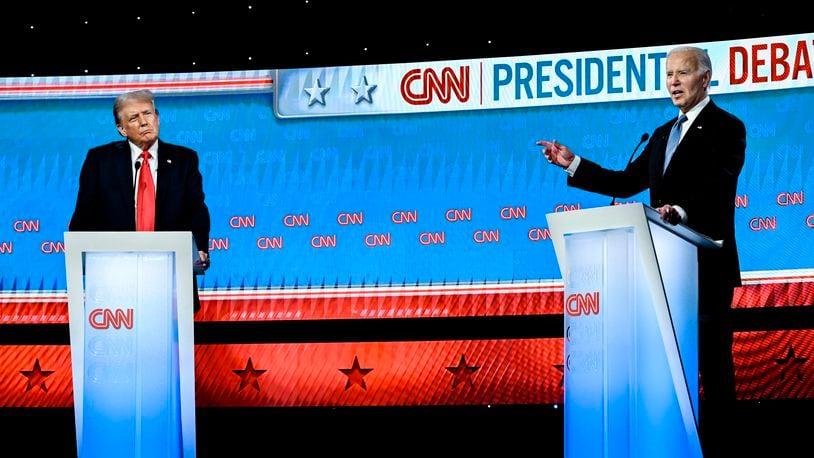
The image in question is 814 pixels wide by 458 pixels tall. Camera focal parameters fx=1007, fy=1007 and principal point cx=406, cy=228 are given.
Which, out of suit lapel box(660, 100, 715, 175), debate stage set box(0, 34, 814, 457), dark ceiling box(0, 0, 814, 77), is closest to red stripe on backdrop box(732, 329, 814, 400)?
debate stage set box(0, 34, 814, 457)

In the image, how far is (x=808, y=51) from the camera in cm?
436

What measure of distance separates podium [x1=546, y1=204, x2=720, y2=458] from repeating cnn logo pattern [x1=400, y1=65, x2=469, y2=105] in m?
2.18

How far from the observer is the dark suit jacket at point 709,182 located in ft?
9.62

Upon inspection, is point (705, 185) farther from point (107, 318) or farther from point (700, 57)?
point (107, 318)

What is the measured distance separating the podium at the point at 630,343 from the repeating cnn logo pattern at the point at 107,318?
4.39 ft

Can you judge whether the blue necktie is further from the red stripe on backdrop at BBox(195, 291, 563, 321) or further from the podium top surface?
the red stripe on backdrop at BBox(195, 291, 563, 321)

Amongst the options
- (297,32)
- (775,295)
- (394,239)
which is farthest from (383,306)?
(775,295)

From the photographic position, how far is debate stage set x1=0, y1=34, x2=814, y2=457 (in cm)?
438

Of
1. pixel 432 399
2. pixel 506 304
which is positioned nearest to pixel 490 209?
pixel 506 304

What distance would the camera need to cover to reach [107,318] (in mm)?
2988

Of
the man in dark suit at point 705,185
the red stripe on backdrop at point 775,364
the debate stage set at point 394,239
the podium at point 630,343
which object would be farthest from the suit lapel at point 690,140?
the red stripe on backdrop at point 775,364

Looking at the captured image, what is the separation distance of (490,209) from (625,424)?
2203 millimetres

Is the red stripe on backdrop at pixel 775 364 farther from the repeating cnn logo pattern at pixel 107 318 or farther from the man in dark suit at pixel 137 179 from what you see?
the repeating cnn logo pattern at pixel 107 318

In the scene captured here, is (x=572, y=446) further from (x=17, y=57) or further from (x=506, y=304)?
(x=17, y=57)
